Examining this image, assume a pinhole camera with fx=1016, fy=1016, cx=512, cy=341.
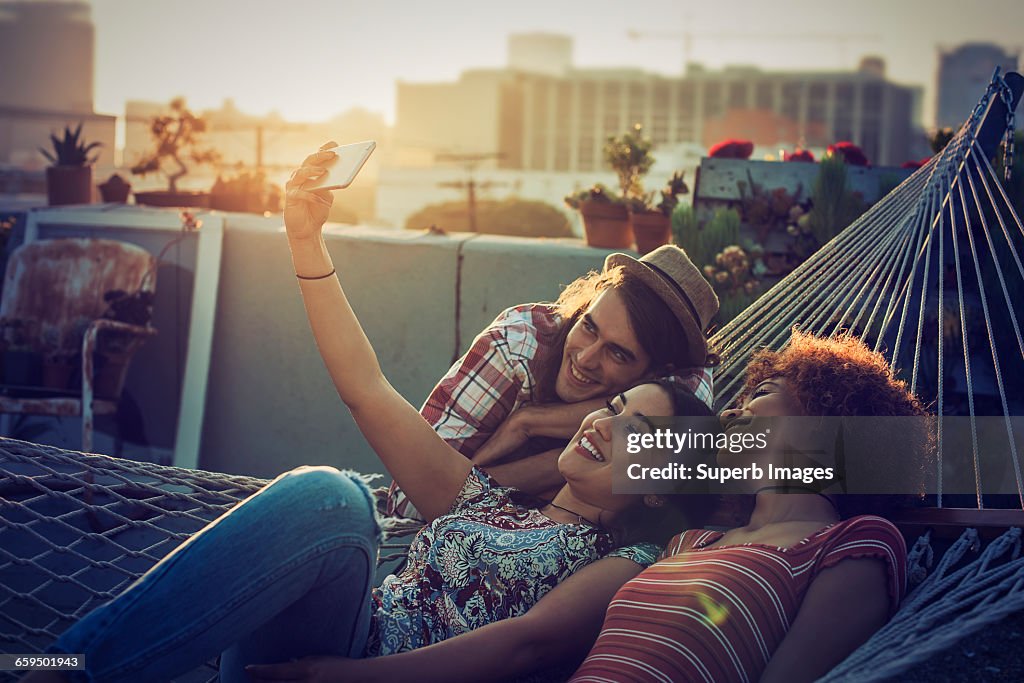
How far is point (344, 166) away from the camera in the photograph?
168 cm

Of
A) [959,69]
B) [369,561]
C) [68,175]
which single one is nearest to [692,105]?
[959,69]

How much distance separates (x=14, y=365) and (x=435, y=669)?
2.87 metres

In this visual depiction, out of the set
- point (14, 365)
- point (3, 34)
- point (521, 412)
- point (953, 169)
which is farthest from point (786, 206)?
point (3, 34)

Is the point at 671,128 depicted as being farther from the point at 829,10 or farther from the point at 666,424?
the point at 666,424

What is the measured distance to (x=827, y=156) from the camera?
9.62 feet

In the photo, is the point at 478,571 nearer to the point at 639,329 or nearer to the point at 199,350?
the point at 639,329

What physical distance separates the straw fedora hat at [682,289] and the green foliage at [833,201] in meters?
1.10

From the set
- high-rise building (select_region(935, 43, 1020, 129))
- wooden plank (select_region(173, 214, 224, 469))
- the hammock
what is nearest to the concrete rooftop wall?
wooden plank (select_region(173, 214, 224, 469))

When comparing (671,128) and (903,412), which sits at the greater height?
(671,128)

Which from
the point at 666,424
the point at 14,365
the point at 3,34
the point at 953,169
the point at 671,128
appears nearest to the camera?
the point at 666,424

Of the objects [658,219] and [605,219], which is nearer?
[658,219]

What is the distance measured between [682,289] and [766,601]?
73 centimetres

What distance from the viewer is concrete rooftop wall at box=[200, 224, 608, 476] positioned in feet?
11.3

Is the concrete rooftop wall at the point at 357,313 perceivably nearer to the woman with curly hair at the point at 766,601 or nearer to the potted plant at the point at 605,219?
the potted plant at the point at 605,219
